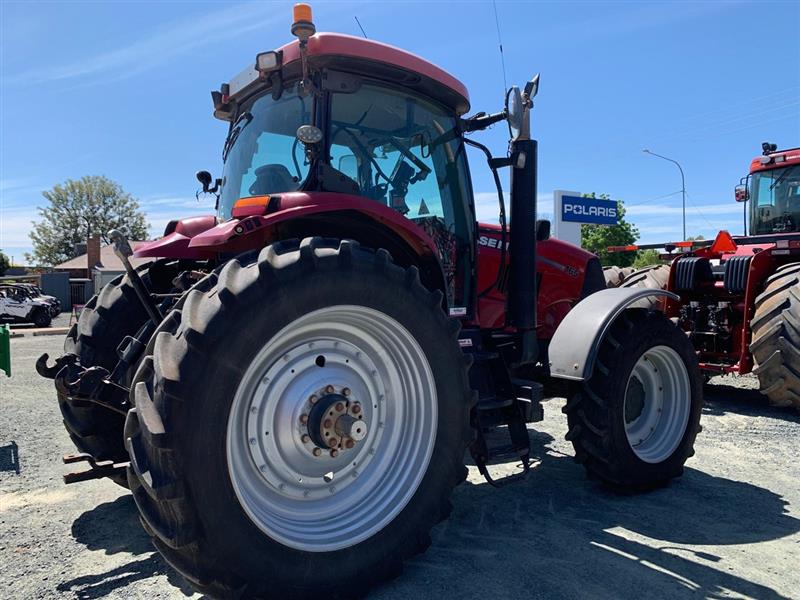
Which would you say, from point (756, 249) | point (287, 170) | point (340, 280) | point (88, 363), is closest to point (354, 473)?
point (340, 280)

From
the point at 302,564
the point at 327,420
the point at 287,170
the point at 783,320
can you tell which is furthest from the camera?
the point at 783,320

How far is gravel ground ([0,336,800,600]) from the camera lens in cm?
294

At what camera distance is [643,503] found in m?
4.10

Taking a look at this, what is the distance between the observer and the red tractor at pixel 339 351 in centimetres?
240

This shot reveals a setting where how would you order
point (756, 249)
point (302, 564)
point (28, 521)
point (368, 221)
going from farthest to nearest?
point (756, 249), point (28, 521), point (368, 221), point (302, 564)

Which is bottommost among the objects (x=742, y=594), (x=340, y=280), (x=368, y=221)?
(x=742, y=594)

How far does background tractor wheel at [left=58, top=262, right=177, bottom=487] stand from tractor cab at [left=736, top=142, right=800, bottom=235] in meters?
9.06

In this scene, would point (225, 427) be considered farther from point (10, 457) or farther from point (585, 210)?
point (585, 210)

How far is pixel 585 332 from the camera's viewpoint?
13.6ft

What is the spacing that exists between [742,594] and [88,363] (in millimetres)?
3836

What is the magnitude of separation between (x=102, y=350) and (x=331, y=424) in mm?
1955

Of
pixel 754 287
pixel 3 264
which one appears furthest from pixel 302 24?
pixel 3 264

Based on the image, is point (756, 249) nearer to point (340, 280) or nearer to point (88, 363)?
point (340, 280)

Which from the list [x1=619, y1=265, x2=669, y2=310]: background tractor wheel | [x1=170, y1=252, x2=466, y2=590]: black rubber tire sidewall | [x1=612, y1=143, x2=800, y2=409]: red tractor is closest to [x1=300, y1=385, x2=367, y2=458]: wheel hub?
[x1=170, y1=252, x2=466, y2=590]: black rubber tire sidewall
